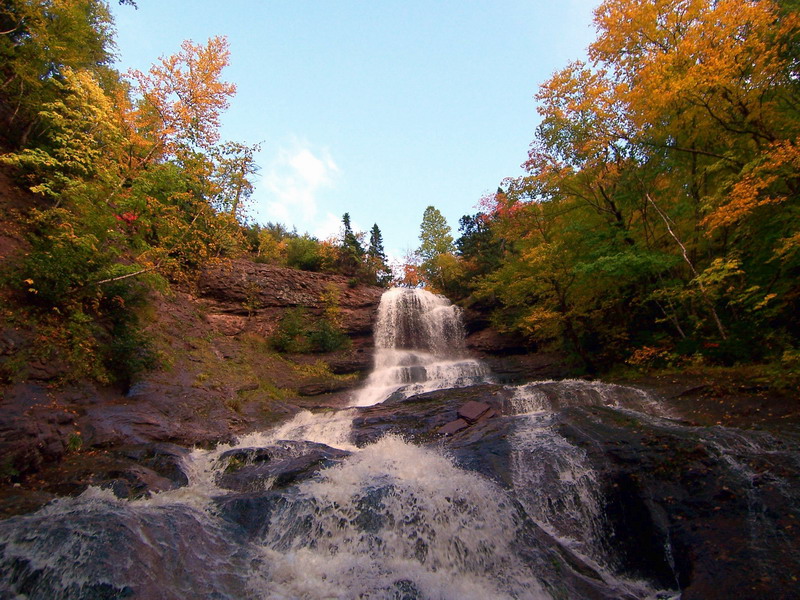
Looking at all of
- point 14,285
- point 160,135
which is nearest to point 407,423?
point 14,285

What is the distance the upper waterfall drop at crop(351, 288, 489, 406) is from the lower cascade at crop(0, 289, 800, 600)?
10.3 metres

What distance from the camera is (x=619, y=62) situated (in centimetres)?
1216

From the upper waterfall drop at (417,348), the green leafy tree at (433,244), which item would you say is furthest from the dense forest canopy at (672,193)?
the green leafy tree at (433,244)

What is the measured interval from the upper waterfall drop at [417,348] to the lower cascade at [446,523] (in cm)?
1034

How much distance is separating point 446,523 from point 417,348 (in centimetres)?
1797

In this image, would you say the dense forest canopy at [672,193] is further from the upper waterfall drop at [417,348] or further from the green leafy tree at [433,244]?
the green leafy tree at [433,244]

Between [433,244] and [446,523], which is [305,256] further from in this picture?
[446,523]

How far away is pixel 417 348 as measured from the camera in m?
23.1

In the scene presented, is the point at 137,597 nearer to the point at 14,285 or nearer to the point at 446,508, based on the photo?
the point at 446,508

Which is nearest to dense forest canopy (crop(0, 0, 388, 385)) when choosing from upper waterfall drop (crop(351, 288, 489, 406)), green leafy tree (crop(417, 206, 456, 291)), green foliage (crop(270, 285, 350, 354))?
green foliage (crop(270, 285, 350, 354))

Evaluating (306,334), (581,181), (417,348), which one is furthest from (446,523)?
(417,348)

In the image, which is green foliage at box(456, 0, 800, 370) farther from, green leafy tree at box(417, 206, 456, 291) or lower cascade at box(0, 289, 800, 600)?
green leafy tree at box(417, 206, 456, 291)

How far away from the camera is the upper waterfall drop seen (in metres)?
18.3

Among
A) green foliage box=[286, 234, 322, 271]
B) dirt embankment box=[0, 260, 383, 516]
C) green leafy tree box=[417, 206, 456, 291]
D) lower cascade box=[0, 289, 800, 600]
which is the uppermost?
green leafy tree box=[417, 206, 456, 291]
